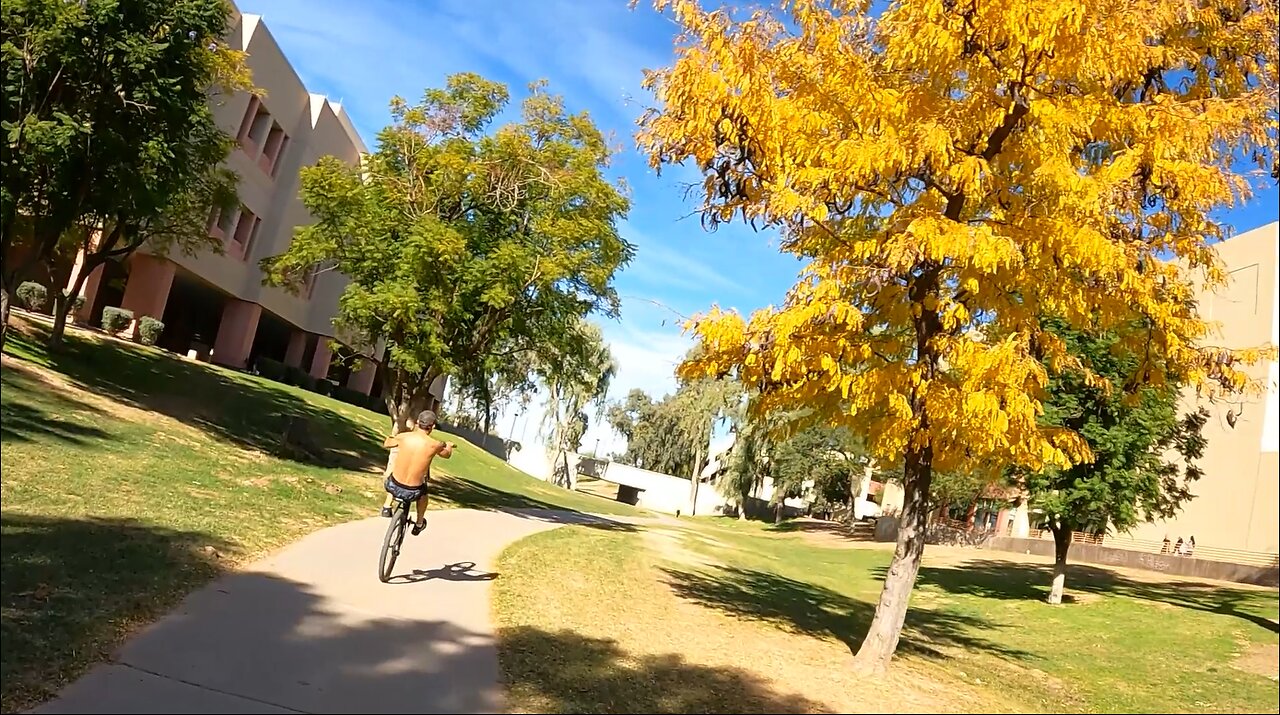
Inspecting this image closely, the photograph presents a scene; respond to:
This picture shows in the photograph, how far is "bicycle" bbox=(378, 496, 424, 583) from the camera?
8.13m

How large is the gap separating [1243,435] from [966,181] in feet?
46.0

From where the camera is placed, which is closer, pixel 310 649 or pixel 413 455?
pixel 310 649

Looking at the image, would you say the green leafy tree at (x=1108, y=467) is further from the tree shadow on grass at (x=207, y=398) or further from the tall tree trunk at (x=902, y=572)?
the tree shadow on grass at (x=207, y=398)

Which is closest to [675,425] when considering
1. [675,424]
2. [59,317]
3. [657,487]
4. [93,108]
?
[675,424]

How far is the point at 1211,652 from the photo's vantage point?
39.1ft

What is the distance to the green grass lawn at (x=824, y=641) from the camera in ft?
21.5

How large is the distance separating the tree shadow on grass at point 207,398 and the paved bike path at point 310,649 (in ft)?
28.2

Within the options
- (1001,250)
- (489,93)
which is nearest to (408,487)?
(1001,250)

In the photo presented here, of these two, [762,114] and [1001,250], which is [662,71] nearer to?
[762,114]

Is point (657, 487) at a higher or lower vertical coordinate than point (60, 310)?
lower

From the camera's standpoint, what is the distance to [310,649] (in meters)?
5.52

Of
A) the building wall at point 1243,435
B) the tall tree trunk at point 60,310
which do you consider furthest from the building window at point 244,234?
the building wall at point 1243,435

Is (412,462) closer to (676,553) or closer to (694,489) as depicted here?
(676,553)

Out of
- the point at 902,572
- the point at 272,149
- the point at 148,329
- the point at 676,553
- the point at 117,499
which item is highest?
the point at 272,149
